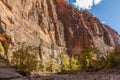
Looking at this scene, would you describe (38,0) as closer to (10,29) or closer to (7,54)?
(10,29)

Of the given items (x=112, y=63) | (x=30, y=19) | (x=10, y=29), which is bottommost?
(x=112, y=63)

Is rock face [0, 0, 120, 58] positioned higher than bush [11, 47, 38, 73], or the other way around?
rock face [0, 0, 120, 58]

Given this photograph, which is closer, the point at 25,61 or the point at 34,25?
the point at 25,61

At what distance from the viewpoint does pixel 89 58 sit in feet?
287

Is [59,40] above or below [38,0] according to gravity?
below

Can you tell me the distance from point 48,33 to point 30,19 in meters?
23.7

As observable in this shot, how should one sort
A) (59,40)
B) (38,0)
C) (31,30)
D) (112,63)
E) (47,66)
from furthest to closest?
(59,40)
(38,0)
(31,30)
(47,66)
(112,63)

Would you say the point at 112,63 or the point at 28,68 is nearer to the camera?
the point at 112,63

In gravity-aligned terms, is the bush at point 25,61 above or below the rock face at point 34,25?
below

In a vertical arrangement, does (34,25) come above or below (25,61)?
above

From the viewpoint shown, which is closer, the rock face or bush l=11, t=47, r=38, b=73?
bush l=11, t=47, r=38, b=73

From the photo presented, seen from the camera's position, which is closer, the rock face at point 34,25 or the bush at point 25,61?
the bush at point 25,61

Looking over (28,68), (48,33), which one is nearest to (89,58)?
(28,68)

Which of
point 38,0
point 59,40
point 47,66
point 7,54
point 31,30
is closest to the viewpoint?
point 7,54
